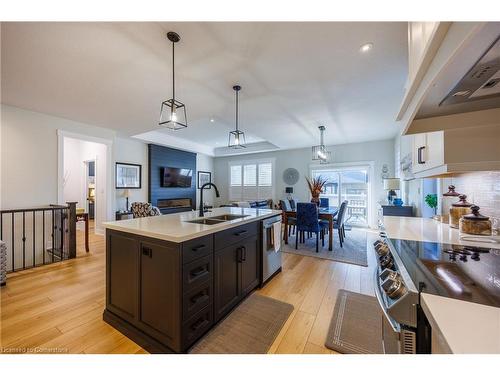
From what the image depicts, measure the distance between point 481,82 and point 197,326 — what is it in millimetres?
2090

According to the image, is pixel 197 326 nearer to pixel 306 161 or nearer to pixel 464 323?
pixel 464 323

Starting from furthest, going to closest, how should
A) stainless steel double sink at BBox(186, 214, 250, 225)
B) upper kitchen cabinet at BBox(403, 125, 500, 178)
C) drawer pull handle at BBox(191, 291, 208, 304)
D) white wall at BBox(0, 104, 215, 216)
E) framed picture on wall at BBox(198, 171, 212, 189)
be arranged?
framed picture on wall at BBox(198, 171, 212, 189) < white wall at BBox(0, 104, 215, 216) < stainless steel double sink at BBox(186, 214, 250, 225) < drawer pull handle at BBox(191, 291, 208, 304) < upper kitchen cabinet at BBox(403, 125, 500, 178)

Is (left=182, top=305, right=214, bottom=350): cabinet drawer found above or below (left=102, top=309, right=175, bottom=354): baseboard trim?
above

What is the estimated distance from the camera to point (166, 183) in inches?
240

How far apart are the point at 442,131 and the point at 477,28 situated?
103 cm

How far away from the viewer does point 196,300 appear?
1519 millimetres

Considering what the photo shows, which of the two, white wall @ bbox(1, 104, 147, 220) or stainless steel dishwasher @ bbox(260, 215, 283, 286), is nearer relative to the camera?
stainless steel dishwasher @ bbox(260, 215, 283, 286)

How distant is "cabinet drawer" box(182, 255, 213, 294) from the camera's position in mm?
1409

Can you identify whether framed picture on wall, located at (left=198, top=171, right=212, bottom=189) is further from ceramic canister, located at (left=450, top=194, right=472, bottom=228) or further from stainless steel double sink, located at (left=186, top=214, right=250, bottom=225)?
ceramic canister, located at (left=450, top=194, right=472, bottom=228)

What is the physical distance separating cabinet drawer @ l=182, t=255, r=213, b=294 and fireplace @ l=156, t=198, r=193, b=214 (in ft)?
15.7

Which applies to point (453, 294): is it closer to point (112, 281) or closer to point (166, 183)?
point (112, 281)

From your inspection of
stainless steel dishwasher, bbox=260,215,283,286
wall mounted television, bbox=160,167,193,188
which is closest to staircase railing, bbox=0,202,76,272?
wall mounted television, bbox=160,167,193,188
